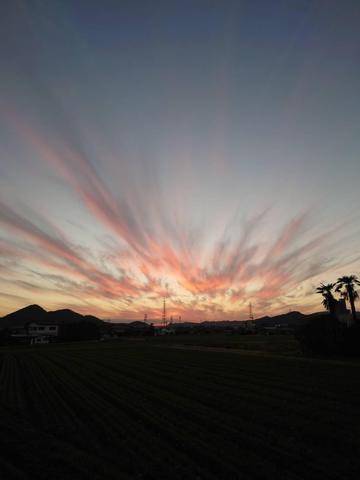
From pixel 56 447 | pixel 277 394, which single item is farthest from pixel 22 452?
pixel 277 394

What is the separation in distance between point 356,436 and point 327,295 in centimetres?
5780

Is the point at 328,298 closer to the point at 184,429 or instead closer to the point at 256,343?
the point at 256,343

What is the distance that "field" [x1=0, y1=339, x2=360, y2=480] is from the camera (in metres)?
9.06

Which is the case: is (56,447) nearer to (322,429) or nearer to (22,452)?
(22,452)

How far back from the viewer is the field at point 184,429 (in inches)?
357

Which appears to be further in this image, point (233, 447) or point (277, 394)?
point (277, 394)

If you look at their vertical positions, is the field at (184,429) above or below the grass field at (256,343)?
below

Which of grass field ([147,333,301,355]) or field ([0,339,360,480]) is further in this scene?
grass field ([147,333,301,355])

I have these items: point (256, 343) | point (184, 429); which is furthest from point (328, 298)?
point (184, 429)

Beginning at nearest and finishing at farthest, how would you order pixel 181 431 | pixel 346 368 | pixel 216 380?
pixel 181 431 < pixel 216 380 < pixel 346 368

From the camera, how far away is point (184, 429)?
12352 millimetres

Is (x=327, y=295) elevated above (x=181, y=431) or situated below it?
above

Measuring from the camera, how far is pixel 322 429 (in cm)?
1213

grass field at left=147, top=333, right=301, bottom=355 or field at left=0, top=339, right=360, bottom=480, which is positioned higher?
grass field at left=147, top=333, right=301, bottom=355
